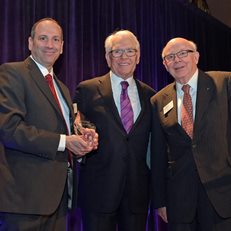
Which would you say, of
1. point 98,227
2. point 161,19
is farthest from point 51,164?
point 161,19

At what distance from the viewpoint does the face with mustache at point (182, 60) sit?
2.62m

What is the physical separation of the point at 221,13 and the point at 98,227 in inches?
193

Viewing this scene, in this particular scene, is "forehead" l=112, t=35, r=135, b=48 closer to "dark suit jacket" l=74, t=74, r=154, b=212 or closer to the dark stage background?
"dark suit jacket" l=74, t=74, r=154, b=212

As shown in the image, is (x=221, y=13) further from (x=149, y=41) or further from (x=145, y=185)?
(x=145, y=185)

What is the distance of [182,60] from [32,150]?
1236mm

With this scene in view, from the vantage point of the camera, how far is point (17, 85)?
206 cm

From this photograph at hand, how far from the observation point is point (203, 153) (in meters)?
2.37

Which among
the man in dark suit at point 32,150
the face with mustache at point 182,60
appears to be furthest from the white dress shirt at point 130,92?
the man in dark suit at point 32,150

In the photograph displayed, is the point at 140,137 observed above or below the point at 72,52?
below

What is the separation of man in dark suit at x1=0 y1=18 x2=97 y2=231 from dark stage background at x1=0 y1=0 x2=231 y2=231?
923 mm

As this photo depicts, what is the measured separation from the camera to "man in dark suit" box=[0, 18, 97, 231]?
6.45 ft

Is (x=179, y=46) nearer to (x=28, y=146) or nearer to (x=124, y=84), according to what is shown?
(x=124, y=84)

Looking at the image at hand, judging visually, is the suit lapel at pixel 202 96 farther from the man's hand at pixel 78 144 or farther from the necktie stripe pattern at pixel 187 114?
the man's hand at pixel 78 144


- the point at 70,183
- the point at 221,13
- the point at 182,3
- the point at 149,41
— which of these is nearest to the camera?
the point at 70,183
